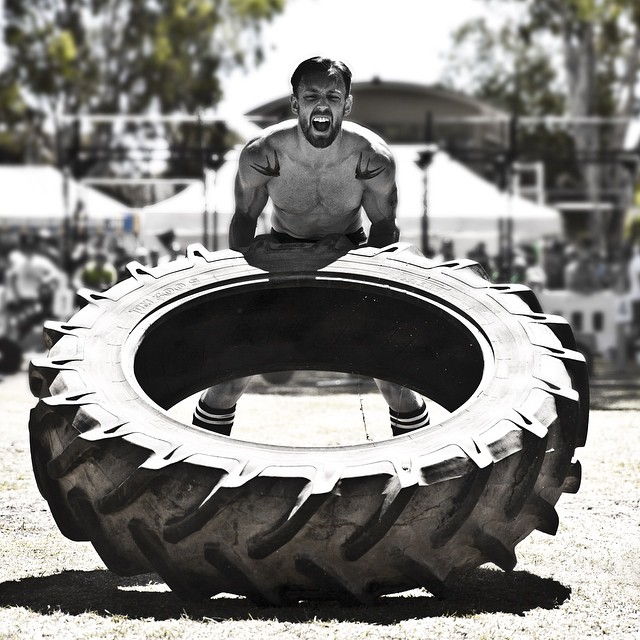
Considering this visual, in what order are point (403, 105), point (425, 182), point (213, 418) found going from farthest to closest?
1. point (403, 105)
2. point (425, 182)
3. point (213, 418)

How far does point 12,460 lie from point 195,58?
22.9 metres

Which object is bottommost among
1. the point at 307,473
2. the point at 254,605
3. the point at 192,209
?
the point at 254,605

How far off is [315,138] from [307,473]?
6.16ft

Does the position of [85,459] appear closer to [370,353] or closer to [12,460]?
[370,353]

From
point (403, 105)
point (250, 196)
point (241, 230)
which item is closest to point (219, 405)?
point (241, 230)

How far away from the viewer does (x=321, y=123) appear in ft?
15.8

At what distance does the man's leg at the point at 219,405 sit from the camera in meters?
5.47

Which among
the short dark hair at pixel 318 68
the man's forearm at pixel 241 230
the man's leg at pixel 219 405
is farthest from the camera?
the man's leg at pixel 219 405

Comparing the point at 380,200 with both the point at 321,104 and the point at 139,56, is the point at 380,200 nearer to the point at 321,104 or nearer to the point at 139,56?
the point at 321,104

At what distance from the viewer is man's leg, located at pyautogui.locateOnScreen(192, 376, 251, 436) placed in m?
5.47

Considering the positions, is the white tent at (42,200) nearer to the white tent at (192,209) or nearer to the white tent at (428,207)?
the white tent at (192,209)

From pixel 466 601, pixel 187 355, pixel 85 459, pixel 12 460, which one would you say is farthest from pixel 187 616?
pixel 12 460

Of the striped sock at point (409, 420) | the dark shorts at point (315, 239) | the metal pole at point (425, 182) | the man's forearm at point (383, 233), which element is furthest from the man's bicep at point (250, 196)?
the metal pole at point (425, 182)

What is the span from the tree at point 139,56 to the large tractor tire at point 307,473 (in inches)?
869
